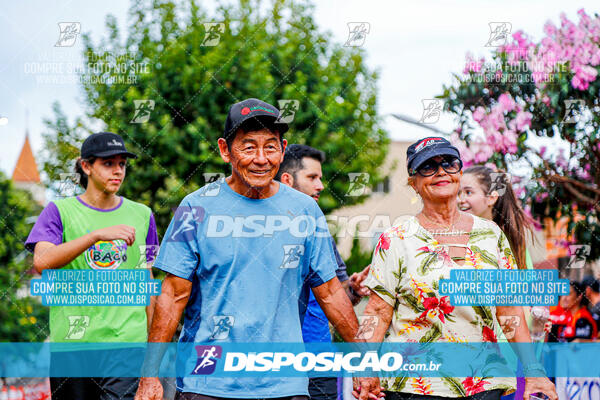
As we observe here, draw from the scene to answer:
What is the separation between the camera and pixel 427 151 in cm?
337

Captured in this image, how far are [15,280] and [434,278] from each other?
21.6 feet

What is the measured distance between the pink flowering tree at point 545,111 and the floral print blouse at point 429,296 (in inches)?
112

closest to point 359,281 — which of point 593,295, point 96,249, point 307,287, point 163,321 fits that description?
point 307,287

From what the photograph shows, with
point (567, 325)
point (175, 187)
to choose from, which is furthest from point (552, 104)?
point (175, 187)

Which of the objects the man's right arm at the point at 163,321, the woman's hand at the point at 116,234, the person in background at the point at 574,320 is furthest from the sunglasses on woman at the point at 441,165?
the person in background at the point at 574,320

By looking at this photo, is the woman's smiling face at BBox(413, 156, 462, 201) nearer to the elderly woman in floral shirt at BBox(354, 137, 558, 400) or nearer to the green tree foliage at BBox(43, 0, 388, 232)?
the elderly woman in floral shirt at BBox(354, 137, 558, 400)

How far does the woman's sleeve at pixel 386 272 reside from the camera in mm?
3260

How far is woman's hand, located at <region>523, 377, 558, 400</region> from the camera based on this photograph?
3283 millimetres

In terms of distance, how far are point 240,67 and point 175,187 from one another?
196cm

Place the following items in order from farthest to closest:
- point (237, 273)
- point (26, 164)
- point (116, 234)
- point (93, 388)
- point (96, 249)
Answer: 1. point (26, 164)
2. point (96, 249)
3. point (93, 388)
4. point (116, 234)
5. point (237, 273)

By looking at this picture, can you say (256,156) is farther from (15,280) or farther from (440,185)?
(15,280)

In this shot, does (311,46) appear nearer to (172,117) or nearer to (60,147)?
(172,117)

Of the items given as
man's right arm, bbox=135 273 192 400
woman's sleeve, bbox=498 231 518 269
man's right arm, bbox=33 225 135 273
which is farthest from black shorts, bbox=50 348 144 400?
woman's sleeve, bbox=498 231 518 269

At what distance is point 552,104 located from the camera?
585cm
